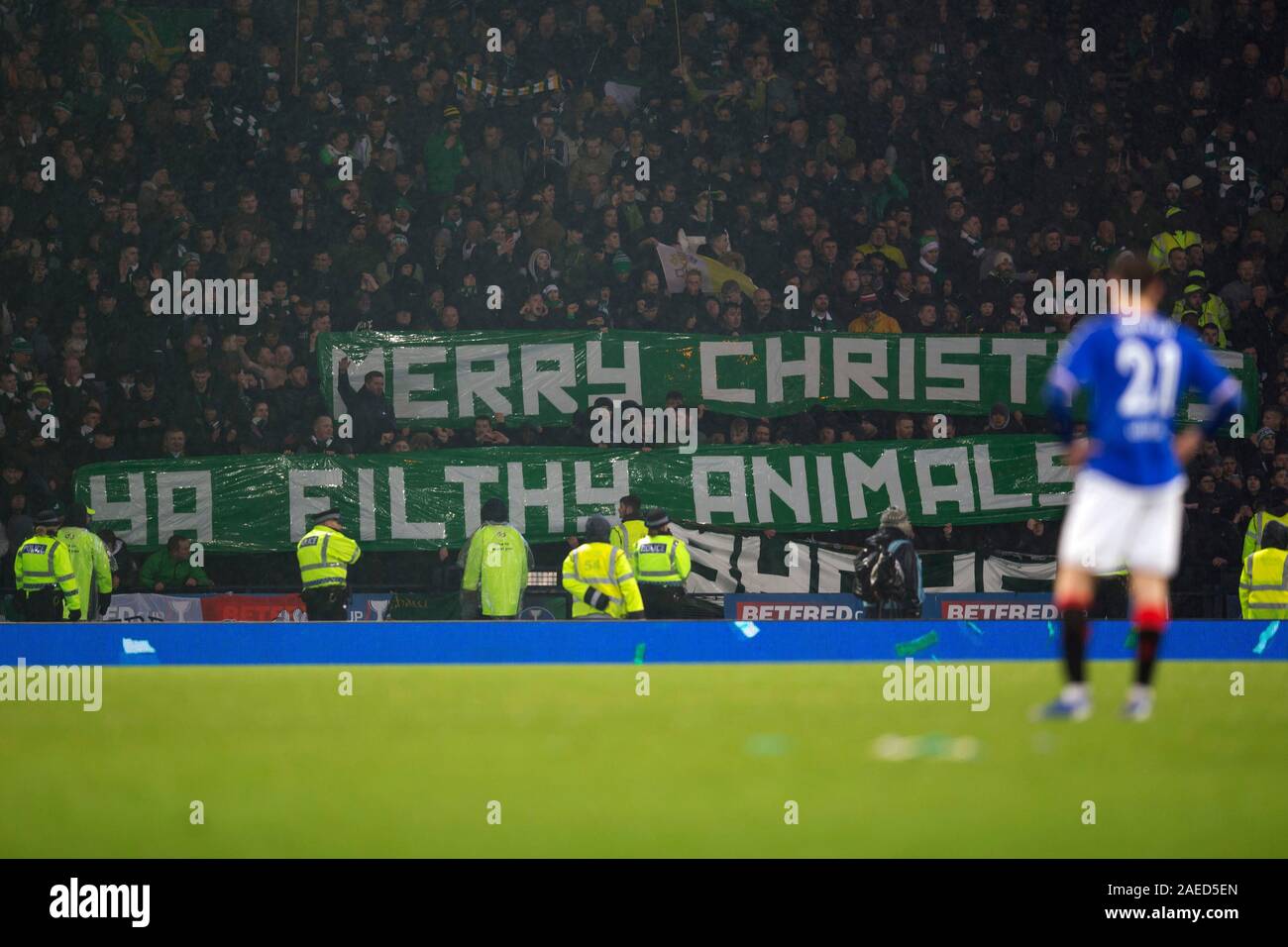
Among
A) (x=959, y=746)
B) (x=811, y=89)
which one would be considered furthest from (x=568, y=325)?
(x=959, y=746)

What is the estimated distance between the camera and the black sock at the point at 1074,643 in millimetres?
3977

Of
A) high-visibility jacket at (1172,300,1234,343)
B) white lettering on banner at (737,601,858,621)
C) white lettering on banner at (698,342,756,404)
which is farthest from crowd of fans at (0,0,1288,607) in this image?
white lettering on banner at (737,601,858,621)

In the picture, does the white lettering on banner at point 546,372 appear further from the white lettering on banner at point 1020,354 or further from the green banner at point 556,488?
the white lettering on banner at point 1020,354

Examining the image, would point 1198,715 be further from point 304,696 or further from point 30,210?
point 30,210

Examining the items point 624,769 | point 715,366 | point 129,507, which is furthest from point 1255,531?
point 129,507

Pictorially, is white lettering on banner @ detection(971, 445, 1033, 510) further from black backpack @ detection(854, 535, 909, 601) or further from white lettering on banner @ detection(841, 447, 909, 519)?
black backpack @ detection(854, 535, 909, 601)

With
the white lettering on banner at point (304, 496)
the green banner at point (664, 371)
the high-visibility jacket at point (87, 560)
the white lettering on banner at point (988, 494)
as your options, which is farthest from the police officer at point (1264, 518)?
the high-visibility jacket at point (87, 560)

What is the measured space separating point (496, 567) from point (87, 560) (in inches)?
191

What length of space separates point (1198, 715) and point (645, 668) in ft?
17.2

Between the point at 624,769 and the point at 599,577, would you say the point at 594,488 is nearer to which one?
the point at 599,577

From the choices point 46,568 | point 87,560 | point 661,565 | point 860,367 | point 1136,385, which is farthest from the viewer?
point 860,367

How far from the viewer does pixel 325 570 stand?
19016 mm

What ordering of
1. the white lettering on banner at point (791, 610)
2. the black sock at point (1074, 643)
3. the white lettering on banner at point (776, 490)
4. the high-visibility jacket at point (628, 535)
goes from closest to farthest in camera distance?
the black sock at point (1074, 643) → the high-visibility jacket at point (628, 535) → the white lettering on banner at point (791, 610) → the white lettering on banner at point (776, 490)

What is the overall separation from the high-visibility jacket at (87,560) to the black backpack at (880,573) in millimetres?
8959
